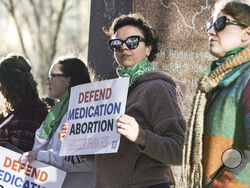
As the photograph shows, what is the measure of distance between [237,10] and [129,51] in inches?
37.7

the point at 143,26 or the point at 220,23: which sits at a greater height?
the point at 143,26

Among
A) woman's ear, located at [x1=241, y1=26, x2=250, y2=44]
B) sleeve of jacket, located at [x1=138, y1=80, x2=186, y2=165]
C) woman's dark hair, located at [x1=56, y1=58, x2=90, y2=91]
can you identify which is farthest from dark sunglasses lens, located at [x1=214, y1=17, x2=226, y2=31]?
woman's dark hair, located at [x1=56, y1=58, x2=90, y2=91]

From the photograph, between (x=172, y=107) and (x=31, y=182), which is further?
(x=31, y=182)

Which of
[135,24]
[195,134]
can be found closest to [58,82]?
[135,24]

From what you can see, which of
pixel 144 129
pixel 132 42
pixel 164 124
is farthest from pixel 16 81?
pixel 164 124

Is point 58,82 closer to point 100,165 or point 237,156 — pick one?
point 100,165

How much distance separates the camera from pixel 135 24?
3742mm

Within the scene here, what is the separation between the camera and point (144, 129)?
3.26 metres

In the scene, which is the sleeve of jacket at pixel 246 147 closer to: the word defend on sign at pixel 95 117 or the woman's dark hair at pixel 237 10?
the woman's dark hair at pixel 237 10

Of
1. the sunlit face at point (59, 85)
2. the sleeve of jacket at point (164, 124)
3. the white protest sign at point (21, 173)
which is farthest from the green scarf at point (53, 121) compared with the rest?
the sleeve of jacket at point (164, 124)

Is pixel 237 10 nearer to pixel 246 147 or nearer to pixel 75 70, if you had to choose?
pixel 246 147

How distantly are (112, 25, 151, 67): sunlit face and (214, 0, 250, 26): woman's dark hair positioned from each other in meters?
0.85

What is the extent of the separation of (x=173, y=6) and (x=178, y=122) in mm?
2084

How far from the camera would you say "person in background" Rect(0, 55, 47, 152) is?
4.70m
